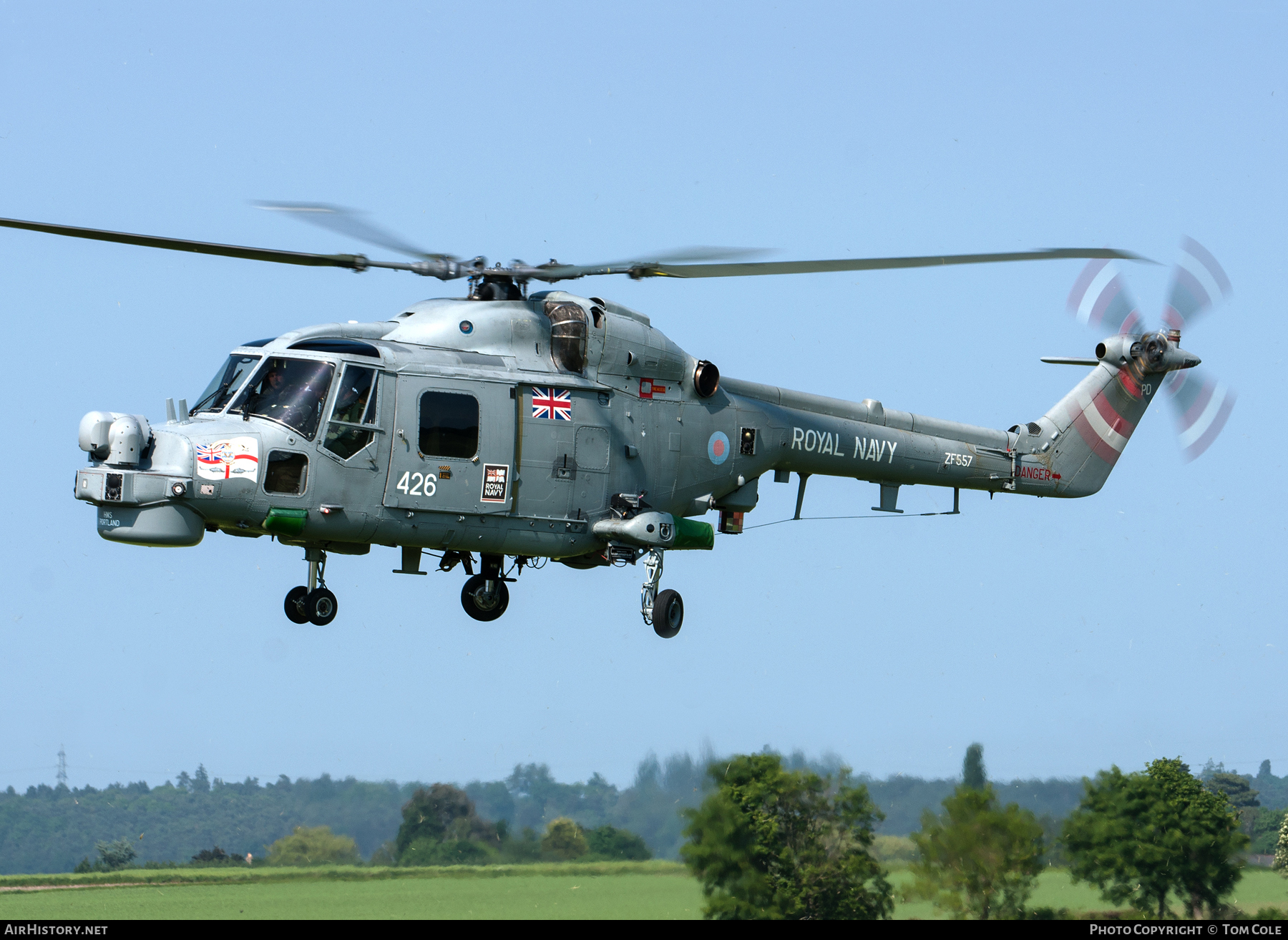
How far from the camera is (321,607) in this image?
19141mm

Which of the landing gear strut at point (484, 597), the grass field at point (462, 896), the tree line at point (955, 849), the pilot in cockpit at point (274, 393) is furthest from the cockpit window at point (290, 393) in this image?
the tree line at point (955, 849)

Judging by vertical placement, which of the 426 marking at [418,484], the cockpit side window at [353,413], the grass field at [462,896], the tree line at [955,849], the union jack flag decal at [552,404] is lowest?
the grass field at [462,896]

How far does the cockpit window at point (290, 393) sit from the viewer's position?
17.7 meters

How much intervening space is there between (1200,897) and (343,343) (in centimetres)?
1280

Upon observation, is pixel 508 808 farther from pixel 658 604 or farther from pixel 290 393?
pixel 290 393

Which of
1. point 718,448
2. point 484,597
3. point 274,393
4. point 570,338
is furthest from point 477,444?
point 718,448

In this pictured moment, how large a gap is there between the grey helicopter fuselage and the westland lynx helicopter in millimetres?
25

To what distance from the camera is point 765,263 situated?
18.1 m

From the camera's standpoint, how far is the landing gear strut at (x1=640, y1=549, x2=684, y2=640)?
65.1ft

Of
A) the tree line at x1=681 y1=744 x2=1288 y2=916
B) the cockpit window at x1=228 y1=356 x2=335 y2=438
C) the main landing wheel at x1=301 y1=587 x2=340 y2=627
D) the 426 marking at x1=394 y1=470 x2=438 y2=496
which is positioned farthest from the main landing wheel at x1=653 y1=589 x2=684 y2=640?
the cockpit window at x1=228 y1=356 x2=335 y2=438

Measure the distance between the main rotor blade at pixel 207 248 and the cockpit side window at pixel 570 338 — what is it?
2.05 meters

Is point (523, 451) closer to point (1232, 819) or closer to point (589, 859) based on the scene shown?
point (589, 859)

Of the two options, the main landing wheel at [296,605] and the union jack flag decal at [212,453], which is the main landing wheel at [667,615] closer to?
the main landing wheel at [296,605]
